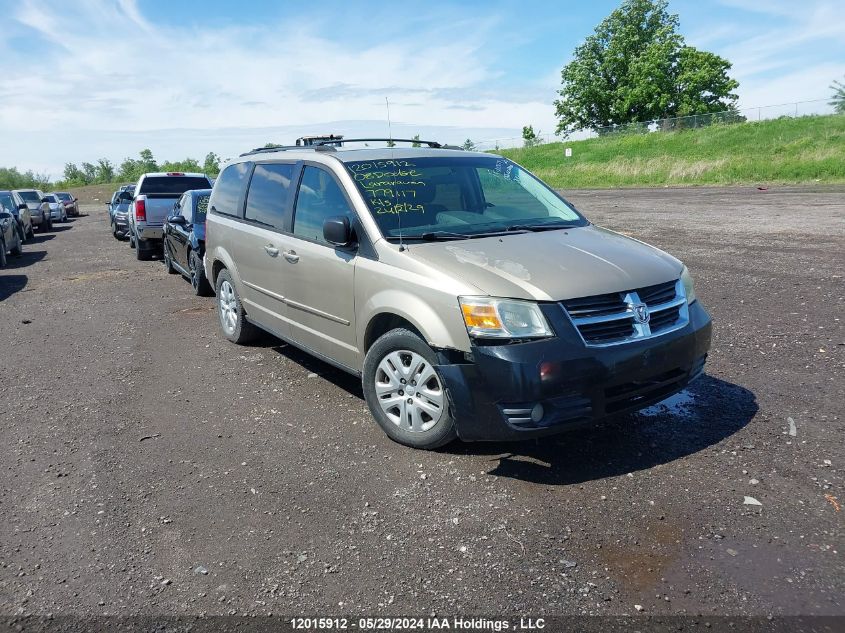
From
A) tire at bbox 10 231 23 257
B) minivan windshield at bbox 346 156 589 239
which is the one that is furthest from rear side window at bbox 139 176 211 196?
minivan windshield at bbox 346 156 589 239

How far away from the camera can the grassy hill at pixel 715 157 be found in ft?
114

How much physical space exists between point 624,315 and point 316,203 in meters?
2.56

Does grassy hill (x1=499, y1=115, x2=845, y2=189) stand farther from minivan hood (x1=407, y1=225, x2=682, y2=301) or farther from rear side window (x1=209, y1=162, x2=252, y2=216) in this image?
minivan hood (x1=407, y1=225, x2=682, y2=301)

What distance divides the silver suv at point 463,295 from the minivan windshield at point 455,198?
15 mm

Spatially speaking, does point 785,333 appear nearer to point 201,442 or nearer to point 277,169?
point 277,169

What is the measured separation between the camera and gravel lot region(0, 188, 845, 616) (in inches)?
122

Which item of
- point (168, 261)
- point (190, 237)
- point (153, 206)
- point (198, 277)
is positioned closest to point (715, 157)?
point (153, 206)

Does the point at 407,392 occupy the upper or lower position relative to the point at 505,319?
lower

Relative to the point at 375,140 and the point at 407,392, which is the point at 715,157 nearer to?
the point at 375,140

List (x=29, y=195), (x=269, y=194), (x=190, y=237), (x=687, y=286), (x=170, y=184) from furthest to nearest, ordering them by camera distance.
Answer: (x=29, y=195) → (x=170, y=184) → (x=190, y=237) → (x=269, y=194) → (x=687, y=286)

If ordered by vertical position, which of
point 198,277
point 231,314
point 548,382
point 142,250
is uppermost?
point 548,382

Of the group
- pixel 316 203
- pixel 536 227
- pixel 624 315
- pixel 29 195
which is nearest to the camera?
pixel 624 315

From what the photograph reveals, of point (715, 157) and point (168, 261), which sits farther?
point (715, 157)

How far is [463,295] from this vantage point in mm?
4000
